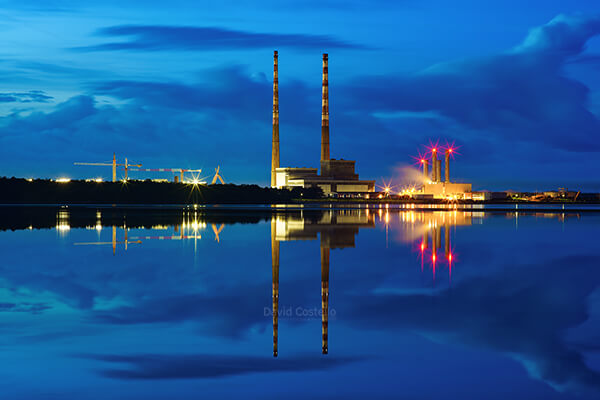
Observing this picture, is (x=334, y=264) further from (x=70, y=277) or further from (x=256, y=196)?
(x=256, y=196)

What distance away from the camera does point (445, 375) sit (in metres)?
9.13

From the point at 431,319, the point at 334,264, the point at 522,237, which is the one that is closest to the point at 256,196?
the point at 522,237

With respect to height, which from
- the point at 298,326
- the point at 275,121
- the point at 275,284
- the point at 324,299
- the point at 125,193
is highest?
the point at 275,121

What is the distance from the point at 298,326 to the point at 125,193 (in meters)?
136

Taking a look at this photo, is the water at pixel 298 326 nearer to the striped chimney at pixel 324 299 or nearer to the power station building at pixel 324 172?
the striped chimney at pixel 324 299

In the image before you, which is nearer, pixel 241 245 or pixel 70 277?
pixel 70 277

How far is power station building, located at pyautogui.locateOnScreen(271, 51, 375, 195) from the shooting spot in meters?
178

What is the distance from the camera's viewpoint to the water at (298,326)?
348 inches

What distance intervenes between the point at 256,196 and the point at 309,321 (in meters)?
137

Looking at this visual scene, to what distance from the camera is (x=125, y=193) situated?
14312 centimetres

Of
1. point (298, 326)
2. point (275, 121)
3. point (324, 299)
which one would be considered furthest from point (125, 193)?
point (298, 326)

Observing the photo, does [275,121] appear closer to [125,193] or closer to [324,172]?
[324,172]

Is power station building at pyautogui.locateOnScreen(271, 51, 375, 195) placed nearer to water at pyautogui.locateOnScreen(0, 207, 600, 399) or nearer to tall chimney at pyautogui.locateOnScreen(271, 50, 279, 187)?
tall chimney at pyautogui.locateOnScreen(271, 50, 279, 187)

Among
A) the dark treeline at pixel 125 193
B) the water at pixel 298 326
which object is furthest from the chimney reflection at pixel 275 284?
the dark treeline at pixel 125 193
